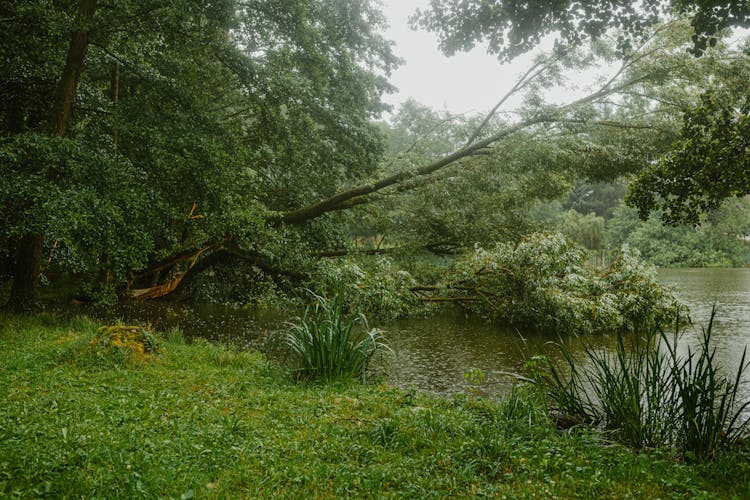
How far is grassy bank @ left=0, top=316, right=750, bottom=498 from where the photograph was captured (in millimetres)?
3092

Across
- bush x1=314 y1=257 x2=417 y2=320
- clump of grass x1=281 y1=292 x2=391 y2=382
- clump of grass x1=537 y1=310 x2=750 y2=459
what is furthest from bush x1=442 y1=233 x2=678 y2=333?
clump of grass x1=537 y1=310 x2=750 y2=459

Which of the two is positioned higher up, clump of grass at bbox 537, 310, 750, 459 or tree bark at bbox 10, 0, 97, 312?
tree bark at bbox 10, 0, 97, 312

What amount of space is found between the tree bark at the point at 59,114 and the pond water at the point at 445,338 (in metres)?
2.12

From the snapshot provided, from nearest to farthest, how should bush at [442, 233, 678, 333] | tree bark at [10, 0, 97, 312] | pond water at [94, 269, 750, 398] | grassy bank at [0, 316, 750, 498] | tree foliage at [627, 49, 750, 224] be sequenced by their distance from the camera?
grassy bank at [0, 316, 750, 498] < tree foliage at [627, 49, 750, 224] < pond water at [94, 269, 750, 398] < tree bark at [10, 0, 97, 312] < bush at [442, 233, 678, 333]

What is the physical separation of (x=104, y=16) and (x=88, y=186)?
278 cm

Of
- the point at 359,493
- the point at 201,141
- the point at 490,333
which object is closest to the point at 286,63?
the point at 201,141

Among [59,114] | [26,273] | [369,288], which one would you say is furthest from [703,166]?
[26,273]

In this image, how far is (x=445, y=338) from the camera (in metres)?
10.6

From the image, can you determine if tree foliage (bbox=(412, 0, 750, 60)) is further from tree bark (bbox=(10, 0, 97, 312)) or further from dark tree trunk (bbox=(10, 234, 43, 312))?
dark tree trunk (bbox=(10, 234, 43, 312))

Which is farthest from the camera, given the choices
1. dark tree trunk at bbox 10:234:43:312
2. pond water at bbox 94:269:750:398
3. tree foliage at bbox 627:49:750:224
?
dark tree trunk at bbox 10:234:43:312

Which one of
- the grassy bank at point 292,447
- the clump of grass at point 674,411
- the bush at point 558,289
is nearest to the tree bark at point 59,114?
the grassy bank at point 292,447

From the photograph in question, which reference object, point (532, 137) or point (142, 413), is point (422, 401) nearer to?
point (142, 413)

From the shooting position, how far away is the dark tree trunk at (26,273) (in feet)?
29.2

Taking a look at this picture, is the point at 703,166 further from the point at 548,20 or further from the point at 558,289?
the point at 558,289
